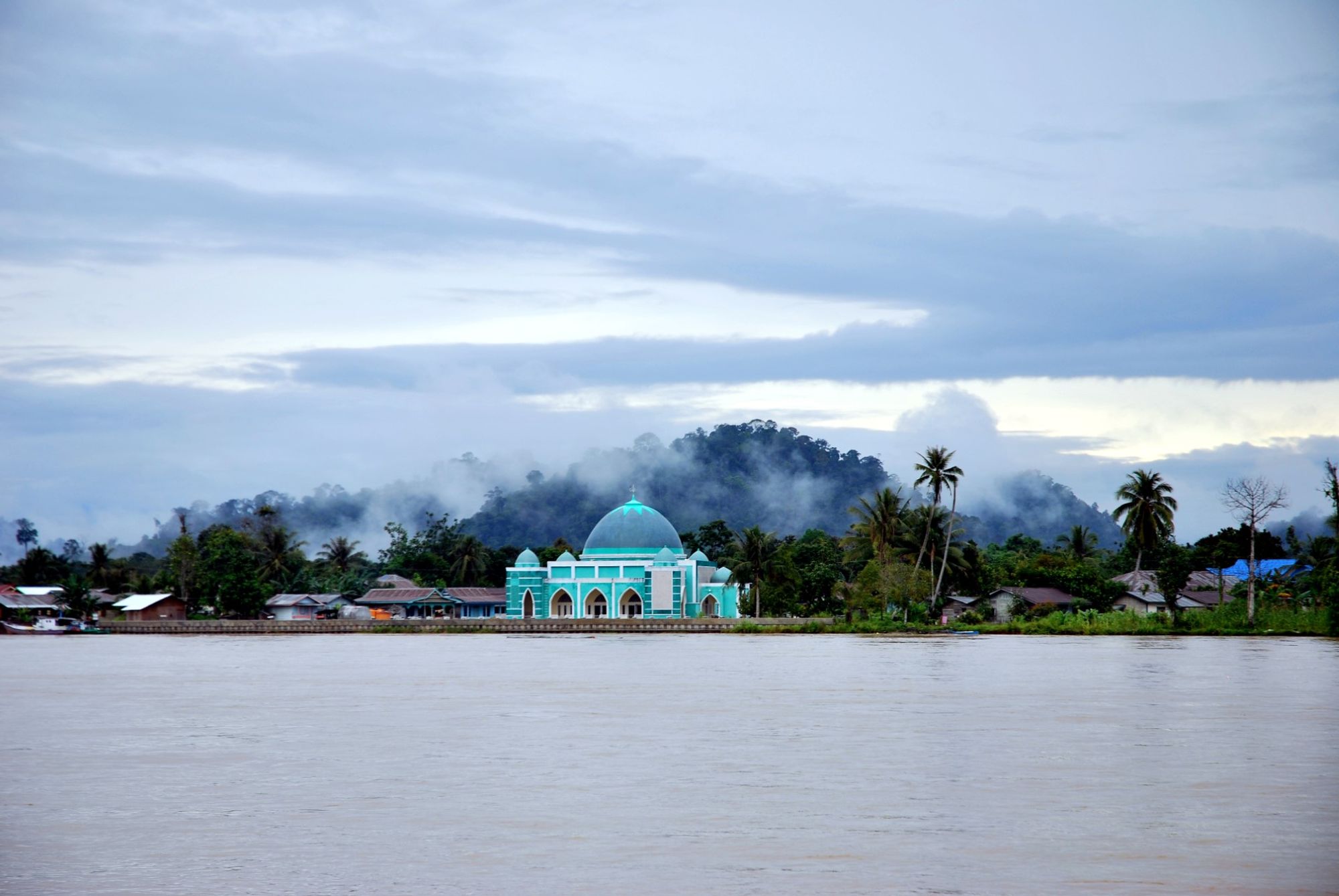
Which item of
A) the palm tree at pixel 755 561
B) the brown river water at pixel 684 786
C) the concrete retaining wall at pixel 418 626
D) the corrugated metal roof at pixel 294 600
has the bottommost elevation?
the concrete retaining wall at pixel 418 626

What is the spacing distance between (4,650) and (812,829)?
57.7 m

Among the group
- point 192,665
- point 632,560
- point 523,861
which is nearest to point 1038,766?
point 523,861

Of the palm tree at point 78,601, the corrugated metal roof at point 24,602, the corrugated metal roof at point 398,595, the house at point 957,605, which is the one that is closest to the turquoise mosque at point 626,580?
the corrugated metal roof at point 398,595

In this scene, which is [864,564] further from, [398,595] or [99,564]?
[99,564]

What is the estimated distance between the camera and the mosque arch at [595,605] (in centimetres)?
9175

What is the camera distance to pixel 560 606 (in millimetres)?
93938

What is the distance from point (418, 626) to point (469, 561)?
97.2 feet

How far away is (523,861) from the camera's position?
40.9 feet

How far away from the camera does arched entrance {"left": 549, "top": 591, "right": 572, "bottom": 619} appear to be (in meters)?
93.4

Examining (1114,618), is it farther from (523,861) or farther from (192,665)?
(523,861)

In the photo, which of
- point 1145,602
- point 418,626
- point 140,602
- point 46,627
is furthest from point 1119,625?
point 46,627

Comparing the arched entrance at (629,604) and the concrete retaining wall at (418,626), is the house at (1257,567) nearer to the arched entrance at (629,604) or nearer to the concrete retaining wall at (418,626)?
the concrete retaining wall at (418,626)

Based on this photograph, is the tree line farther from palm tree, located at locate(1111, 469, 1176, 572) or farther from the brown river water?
the brown river water

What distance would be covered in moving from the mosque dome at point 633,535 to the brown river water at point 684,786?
58128 millimetres
